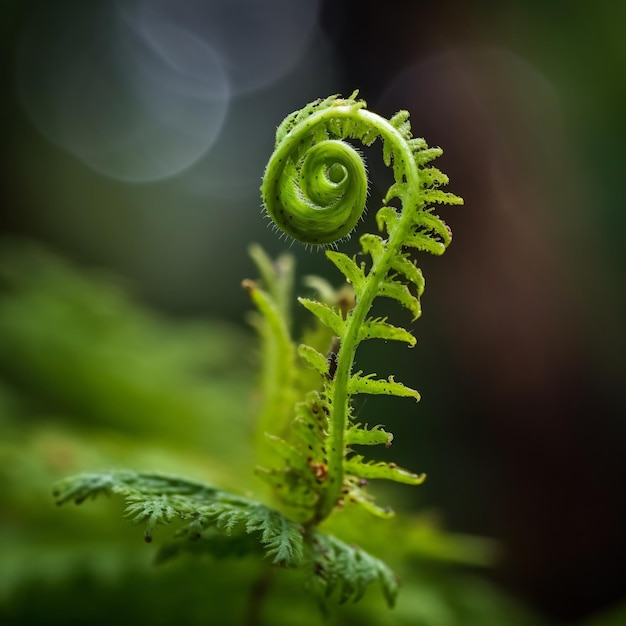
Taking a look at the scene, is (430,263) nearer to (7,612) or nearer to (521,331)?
(521,331)

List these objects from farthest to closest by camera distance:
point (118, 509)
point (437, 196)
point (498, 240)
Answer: point (498, 240) → point (118, 509) → point (437, 196)

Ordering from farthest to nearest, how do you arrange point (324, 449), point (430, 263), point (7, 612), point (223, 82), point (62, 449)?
point (223, 82)
point (430, 263)
point (62, 449)
point (7, 612)
point (324, 449)

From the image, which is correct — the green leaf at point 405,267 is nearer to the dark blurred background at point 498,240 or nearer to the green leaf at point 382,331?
the green leaf at point 382,331

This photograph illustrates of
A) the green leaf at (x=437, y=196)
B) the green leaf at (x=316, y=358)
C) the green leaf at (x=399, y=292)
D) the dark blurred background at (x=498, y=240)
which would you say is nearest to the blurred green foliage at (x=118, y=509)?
the green leaf at (x=316, y=358)

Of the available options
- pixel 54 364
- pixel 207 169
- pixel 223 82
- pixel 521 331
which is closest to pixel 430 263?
pixel 521 331

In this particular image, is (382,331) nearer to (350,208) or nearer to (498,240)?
(350,208)

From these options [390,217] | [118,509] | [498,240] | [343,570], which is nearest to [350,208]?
[390,217]

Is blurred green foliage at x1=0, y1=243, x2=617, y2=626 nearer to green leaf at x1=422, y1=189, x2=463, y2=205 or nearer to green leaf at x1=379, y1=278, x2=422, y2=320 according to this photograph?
green leaf at x1=379, y1=278, x2=422, y2=320

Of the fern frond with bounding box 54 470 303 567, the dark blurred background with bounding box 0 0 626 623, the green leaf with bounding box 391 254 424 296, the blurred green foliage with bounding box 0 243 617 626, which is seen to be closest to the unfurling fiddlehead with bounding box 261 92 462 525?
the green leaf with bounding box 391 254 424 296
